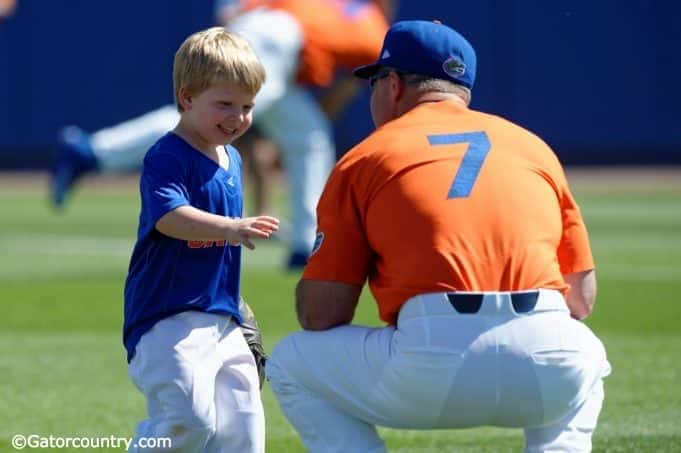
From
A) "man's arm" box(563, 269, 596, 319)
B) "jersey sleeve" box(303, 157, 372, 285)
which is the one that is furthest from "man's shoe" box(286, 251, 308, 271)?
"jersey sleeve" box(303, 157, 372, 285)

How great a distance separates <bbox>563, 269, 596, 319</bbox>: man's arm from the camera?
15.8 ft

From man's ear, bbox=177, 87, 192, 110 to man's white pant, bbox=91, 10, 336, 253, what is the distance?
673 cm

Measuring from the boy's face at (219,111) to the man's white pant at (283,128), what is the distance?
6784mm

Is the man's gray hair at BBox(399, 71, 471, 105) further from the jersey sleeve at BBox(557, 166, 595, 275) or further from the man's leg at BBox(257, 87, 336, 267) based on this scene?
the man's leg at BBox(257, 87, 336, 267)

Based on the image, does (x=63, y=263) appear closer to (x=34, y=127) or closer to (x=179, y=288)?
(x=179, y=288)

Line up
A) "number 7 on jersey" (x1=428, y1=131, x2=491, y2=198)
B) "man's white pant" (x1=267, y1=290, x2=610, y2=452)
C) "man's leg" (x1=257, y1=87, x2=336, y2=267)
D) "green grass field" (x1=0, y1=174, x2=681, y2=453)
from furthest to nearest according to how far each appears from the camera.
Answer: "man's leg" (x1=257, y1=87, x2=336, y2=267) → "green grass field" (x1=0, y1=174, x2=681, y2=453) → "number 7 on jersey" (x1=428, y1=131, x2=491, y2=198) → "man's white pant" (x1=267, y1=290, x2=610, y2=452)

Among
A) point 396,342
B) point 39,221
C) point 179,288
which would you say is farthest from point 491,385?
point 39,221

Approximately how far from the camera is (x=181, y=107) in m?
4.98

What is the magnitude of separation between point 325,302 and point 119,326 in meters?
4.93

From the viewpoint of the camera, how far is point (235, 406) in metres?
4.93

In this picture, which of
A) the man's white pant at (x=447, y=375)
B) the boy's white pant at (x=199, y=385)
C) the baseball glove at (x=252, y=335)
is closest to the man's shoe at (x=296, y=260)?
the baseball glove at (x=252, y=335)

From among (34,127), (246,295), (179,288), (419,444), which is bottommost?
(34,127)

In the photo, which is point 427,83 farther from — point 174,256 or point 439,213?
point 174,256

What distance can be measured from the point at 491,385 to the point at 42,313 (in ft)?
20.1
